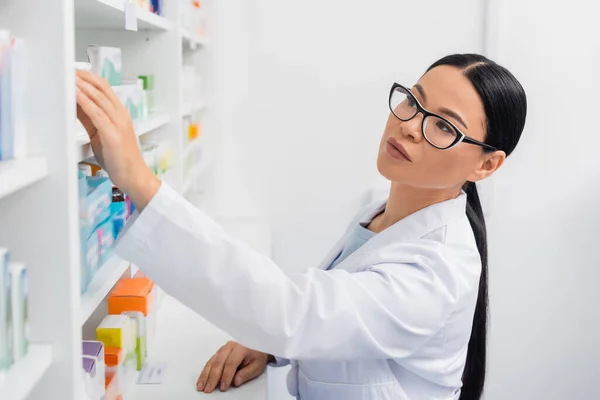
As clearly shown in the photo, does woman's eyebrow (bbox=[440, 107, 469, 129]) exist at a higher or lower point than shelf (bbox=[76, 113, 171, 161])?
higher

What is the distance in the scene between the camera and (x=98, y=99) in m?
1.08

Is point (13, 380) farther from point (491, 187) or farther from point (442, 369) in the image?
point (491, 187)

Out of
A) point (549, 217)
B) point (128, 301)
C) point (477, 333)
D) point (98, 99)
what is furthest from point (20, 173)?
point (549, 217)

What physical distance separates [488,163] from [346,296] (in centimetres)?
50

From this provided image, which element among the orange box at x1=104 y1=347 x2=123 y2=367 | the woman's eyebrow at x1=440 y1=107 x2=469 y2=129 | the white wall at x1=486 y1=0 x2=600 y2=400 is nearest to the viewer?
the woman's eyebrow at x1=440 y1=107 x2=469 y2=129

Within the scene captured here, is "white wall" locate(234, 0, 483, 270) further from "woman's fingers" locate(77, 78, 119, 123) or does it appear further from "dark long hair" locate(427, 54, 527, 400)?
"woman's fingers" locate(77, 78, 119, 123)

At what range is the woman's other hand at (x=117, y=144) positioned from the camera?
1029mm

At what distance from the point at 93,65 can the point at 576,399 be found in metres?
2.62

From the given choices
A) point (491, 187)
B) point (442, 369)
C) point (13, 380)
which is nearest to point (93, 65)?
point (13, 380)

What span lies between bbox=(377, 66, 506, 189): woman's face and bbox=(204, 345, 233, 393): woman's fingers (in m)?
0.60

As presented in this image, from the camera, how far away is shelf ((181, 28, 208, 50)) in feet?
7.56

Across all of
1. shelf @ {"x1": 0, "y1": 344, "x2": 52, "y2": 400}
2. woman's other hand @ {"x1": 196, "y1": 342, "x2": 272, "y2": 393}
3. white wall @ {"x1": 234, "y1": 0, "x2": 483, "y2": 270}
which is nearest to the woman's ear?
woman's other hand @ {"x1": 196, "y1": 342, "x2": 272, "y2": 393}

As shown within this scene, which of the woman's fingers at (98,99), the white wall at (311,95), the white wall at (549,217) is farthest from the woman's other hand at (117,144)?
the white wall at (549,217)

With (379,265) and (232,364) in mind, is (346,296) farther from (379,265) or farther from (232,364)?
(232,364)
